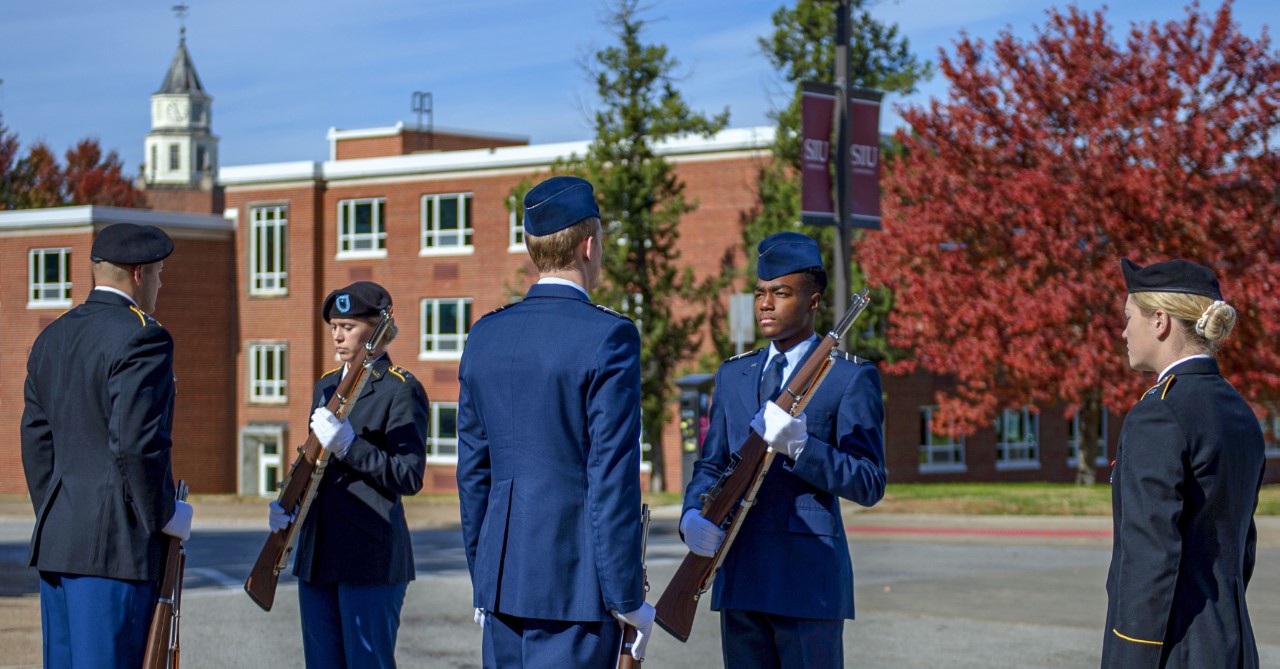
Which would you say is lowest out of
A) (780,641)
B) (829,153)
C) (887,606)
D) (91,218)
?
(887,606)

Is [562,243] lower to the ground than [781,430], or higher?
higher

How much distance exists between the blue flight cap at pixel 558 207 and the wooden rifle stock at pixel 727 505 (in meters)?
0.94

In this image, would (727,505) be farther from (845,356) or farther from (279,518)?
(279,518)

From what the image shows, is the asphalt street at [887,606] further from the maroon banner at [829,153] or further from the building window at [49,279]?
the building window at [49,279]

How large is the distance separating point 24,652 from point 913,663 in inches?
213

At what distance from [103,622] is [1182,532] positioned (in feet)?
11.7

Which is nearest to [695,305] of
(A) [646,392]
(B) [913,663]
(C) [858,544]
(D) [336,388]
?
(A) [646,392]

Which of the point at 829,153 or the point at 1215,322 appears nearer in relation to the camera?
the point at 1215,322

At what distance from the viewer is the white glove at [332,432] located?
603cm

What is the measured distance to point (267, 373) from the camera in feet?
155

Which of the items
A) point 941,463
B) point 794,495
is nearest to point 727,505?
point 794,495

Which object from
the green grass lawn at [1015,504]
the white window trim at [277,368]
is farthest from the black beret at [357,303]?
the white window trim at [277,368]

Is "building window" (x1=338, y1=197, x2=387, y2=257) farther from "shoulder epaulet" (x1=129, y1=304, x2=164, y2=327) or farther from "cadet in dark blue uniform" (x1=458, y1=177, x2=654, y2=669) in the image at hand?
"cadet in dark blue uniform" (x1=458, y1=177, x2=654, y2=669)

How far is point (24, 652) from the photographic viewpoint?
9359mm
